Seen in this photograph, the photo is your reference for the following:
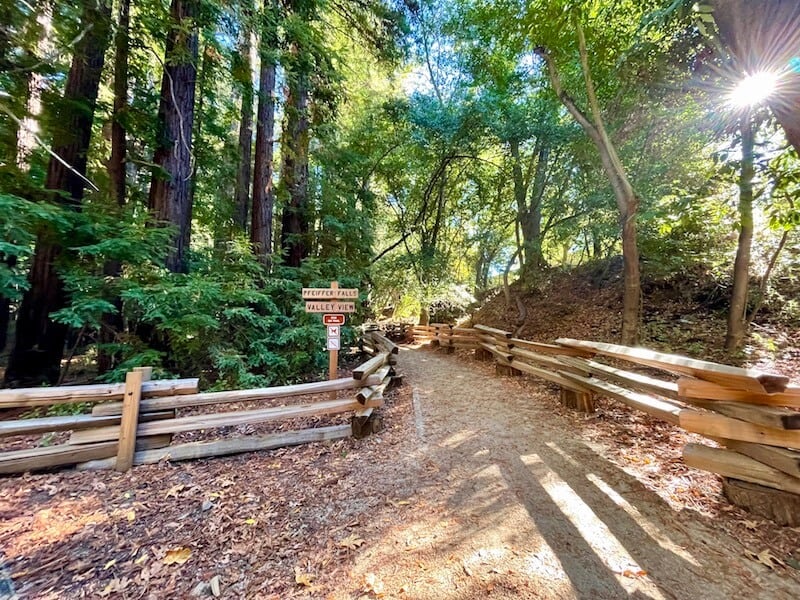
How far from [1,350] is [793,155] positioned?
18.2 meters

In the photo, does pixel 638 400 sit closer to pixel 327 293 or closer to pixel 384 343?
pixel 327 293

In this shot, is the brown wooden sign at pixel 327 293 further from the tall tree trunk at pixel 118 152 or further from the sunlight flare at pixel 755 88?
the sunlight flare at pixel 755 88

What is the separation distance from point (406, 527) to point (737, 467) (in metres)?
2.67

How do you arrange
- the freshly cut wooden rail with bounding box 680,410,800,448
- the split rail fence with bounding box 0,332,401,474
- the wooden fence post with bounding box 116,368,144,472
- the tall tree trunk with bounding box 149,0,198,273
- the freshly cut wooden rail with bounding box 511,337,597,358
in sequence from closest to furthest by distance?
the freshly cut wooden rail with bounding box 680,410,800,448, the split rail fence with bounding box 0,332,401,474, the wooden fence post with bounding box 116,368,144,472, the freshly cut wooden rail with bounding box 511,337,597,358, the tall tree trunk with bounding box 149,0,198,273

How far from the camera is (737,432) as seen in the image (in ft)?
8.36

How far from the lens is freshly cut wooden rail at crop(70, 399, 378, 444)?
3439mm

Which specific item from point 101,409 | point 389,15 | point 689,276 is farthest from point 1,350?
point 689,276

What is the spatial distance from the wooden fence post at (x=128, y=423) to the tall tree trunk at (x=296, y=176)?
4.88 meters

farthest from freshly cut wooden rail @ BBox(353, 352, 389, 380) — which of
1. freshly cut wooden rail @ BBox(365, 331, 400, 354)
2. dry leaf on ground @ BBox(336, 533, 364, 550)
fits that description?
dry leaf on ground @ BBox(336, 533, 364, 550)

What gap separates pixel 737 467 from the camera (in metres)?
2.56

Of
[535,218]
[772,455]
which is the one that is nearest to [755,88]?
[772,455]

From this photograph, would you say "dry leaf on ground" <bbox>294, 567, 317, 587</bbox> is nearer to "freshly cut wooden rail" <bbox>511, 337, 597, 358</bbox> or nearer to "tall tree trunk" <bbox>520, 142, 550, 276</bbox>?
"freshly cut wooden rail" <bbox>511, 337, 597, 358</bbox>

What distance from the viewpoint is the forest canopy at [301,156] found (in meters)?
4.57

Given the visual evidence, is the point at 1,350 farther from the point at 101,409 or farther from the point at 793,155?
the point at 793,155
